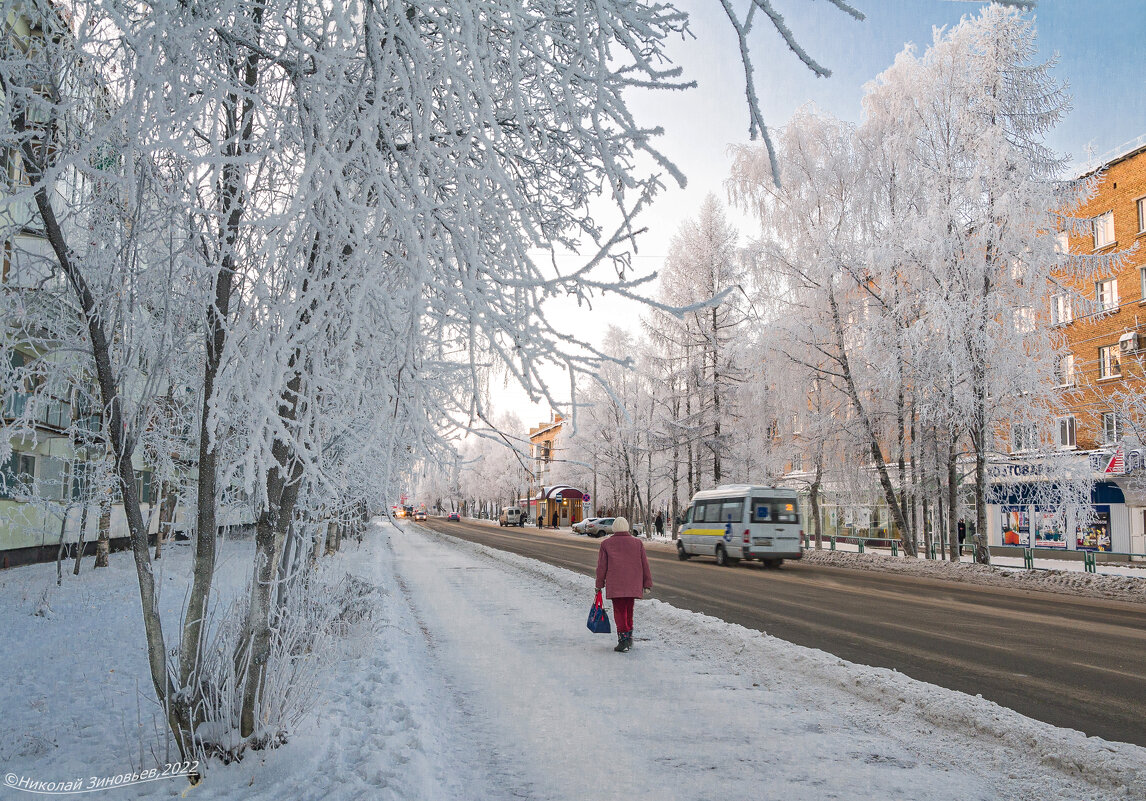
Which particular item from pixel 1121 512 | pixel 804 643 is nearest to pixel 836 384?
pixel 1121 512

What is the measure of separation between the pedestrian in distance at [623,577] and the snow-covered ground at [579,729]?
0.35 meters

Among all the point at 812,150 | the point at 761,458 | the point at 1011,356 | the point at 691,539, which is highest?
the point at 812,150

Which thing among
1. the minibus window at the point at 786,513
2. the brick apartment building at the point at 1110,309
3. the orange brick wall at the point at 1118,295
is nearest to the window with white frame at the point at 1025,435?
the brick apartment building at the point at 1110,309

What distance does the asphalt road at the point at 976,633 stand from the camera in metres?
6.32

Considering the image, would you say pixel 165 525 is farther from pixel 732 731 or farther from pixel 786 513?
pixel 786 513

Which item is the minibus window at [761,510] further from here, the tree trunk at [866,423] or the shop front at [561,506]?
the shop front at [561,506]

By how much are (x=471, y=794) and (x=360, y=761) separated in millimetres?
676

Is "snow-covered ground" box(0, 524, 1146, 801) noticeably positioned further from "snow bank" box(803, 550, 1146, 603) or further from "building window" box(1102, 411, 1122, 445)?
"building window" box(1102, 411, 1122, 445)

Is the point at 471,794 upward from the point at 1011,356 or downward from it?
downward

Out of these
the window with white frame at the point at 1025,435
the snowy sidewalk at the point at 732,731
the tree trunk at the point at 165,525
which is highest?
the window with white frame at the point at 1025,435

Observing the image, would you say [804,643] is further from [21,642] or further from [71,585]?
[71,585]

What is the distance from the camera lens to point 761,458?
29734mm

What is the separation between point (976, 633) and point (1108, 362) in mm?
24437

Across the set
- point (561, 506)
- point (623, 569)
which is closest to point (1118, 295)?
point (623, 569)
